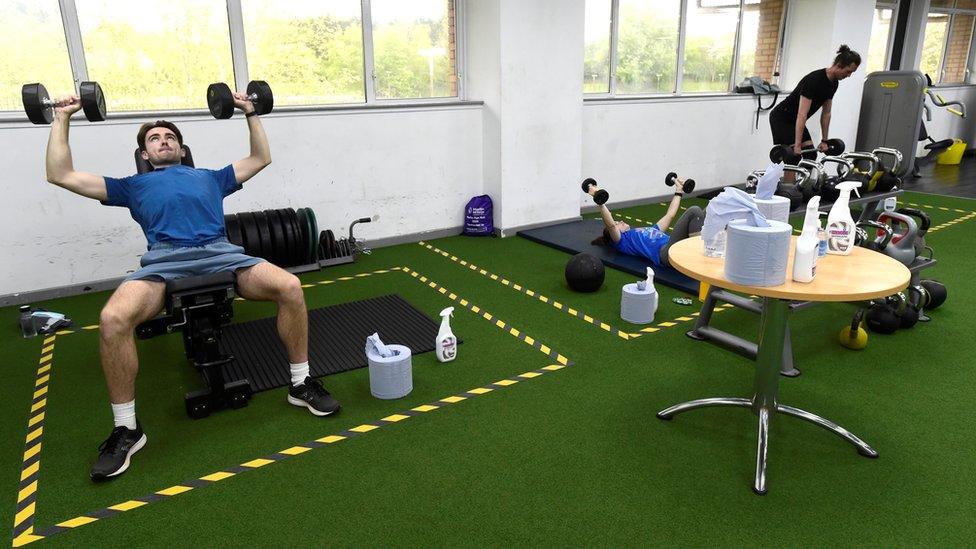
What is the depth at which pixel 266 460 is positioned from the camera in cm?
228

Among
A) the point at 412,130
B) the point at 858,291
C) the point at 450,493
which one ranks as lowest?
the point at 450,493

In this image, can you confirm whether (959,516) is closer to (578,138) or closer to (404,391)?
(404,391)

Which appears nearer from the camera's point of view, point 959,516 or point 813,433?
point 959,516

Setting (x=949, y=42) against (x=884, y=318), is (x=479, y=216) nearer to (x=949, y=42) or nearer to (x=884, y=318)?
(x=884, y=318)

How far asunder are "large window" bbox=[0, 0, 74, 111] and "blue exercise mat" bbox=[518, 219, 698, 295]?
3467 millimetres

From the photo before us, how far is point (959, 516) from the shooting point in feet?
6.32

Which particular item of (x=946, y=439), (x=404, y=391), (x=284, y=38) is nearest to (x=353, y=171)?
(x=284, y=38)

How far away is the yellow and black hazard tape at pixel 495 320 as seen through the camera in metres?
3.10

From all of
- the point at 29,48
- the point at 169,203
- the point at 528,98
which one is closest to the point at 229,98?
the point at 169,203

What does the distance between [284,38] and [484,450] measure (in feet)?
11.8

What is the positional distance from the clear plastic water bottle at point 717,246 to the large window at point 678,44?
14.2 ft

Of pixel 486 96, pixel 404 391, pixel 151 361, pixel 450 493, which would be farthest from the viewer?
pixel 486 96

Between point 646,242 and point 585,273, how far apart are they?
727 mm

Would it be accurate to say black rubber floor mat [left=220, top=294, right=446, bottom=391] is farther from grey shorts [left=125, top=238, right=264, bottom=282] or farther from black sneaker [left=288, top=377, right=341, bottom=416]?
grey shorts [left=125, top=238, right=264, bottom=282]
